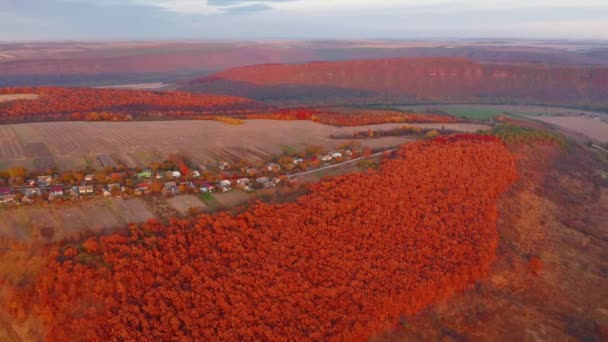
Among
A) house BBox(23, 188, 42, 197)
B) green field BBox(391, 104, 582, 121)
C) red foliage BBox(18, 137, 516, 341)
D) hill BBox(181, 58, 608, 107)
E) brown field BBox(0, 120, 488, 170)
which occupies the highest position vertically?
hill BBox(181, 58, 608, 107)

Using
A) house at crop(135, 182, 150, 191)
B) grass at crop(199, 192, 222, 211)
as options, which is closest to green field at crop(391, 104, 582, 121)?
grass at crop(199, 192, 222, 211)

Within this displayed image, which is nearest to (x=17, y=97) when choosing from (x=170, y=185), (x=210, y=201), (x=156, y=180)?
(x=156, y=180)

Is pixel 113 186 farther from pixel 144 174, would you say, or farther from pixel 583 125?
pixel 583 125

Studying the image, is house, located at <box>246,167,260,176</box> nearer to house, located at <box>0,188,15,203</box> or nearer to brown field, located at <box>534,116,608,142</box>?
house, located at <box>0,188,15,203</box>

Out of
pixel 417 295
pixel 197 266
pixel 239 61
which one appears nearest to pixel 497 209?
pixel 417 295

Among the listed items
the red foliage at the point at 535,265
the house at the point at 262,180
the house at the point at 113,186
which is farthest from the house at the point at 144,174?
the red foliage at the point at 535,265

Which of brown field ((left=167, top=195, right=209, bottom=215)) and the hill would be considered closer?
brown field ((left=167, top=195, right=209, bottom=215))

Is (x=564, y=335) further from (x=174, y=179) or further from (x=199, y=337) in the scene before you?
(x=174, y=179)
